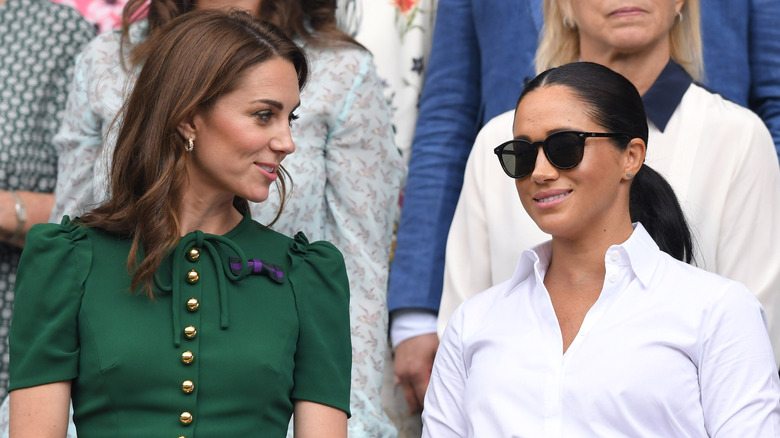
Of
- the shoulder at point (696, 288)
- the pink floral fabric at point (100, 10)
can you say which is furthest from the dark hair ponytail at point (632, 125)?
the pink floral fabric at point (100, 10)

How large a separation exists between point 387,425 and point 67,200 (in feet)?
3.76

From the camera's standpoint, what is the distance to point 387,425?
3463 mm

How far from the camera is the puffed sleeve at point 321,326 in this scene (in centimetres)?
274

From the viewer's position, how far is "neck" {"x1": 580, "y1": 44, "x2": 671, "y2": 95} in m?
3.48

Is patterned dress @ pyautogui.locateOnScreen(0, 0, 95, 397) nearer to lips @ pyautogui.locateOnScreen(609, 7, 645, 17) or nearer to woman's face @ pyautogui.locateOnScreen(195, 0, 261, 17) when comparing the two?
woman's face @ pyautogui.locateOnScreen(195, 0, 261, 17)

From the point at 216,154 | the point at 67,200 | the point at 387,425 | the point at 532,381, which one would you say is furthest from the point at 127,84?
the point at 532,381

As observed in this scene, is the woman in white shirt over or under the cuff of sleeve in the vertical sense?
over

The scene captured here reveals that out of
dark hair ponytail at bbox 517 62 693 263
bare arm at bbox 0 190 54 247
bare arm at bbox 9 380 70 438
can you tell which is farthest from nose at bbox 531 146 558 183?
bare arm at bbox 0 190 54 247

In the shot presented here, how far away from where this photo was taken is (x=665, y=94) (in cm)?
340

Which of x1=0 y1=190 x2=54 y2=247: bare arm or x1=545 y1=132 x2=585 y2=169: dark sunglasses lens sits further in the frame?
x1=0 y1=190 x2=54 y2=247: bare arm

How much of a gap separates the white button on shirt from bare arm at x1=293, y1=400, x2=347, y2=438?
10.6 inches

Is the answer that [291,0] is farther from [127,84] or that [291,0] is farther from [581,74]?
[581,74]

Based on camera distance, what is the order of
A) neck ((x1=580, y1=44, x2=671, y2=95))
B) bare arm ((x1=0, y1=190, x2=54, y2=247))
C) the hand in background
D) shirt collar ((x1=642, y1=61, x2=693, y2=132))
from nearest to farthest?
shirt collar ((x1=642, y1=61, x2=693, y2=132))
neck ((x1=580, y1=44, x2=671, y2=95))
the hand in background
bare arm ((x1=0, y1=190, x2=54, y2=247))

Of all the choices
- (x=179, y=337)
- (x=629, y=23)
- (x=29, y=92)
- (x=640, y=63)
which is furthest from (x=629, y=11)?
(x=29, y=92)
